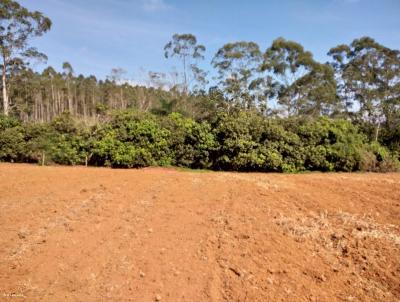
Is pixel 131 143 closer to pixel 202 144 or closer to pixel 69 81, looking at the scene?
pixel 202 144

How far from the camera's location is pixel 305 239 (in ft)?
15.1

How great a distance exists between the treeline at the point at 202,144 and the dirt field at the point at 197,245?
17.5 ft

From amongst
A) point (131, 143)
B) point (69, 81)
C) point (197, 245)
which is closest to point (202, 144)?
point (131, 143)

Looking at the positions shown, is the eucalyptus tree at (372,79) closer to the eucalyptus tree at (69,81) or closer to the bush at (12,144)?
the bush at (12,144)

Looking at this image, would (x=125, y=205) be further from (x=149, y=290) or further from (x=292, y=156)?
(x=292, y=156)

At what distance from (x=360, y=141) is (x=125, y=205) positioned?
11.7m

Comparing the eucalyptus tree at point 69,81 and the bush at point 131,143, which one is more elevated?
the eucalyptus tree at point 69,81

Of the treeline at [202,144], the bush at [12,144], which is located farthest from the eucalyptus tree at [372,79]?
the bush at [12,144]

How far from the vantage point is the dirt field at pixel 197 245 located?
10.9 feet

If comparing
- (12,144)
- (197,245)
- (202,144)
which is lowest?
(197,245)

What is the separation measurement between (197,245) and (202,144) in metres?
9.16

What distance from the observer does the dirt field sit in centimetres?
332

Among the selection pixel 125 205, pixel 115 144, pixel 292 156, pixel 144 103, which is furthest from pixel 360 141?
pixel 144 103

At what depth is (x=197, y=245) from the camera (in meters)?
4.43
